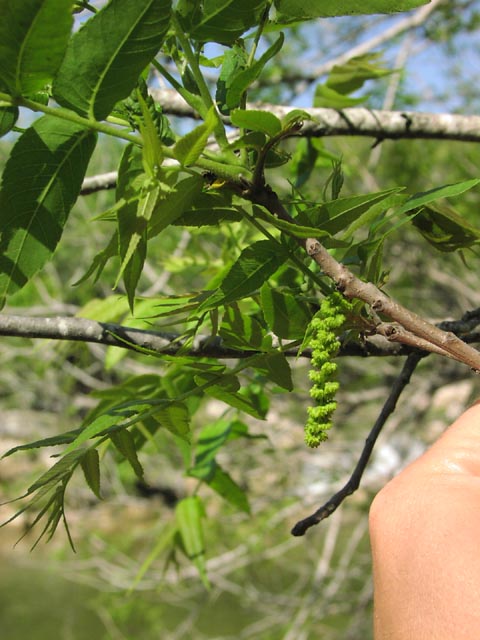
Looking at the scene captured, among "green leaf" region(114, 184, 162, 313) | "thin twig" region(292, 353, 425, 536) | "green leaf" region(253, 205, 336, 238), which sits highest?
"green leaf" region(114, 184, 162, 313)

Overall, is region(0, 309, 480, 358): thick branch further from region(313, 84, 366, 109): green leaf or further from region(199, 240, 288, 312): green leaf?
region(313, 84, 366, 109): green leaf

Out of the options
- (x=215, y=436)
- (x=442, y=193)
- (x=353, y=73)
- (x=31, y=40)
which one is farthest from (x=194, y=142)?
(x=353, y=73)

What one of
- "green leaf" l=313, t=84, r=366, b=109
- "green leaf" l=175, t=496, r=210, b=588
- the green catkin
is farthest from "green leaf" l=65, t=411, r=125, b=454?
"green leaf" l=313, t=84, r=366, b=109

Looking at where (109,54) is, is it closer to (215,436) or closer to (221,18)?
(221,18)

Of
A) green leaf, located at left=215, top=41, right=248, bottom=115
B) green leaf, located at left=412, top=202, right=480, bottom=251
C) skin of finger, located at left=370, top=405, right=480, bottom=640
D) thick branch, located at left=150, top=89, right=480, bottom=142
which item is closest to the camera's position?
skin of finger, located at left=370, top=405, right=480, bottom=640

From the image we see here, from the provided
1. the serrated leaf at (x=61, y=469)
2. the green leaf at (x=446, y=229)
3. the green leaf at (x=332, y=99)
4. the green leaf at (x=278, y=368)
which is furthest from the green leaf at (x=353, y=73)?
the serrated leaf at (x=61, y=469)
